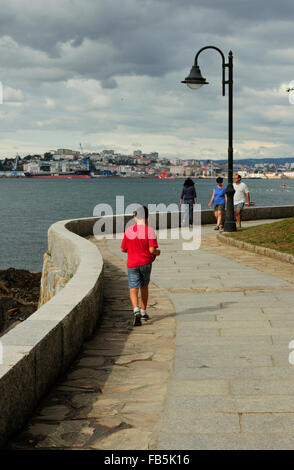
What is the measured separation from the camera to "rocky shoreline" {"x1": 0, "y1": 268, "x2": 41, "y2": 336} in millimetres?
16703

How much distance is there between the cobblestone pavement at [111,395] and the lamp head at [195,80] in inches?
420

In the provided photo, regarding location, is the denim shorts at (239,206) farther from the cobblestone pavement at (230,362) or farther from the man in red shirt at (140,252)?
the man in red shirt at (140,252)

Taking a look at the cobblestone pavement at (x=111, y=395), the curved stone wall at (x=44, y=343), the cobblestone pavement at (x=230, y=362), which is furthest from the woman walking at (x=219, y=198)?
the cobblestone pavement at (x=111, y=395)

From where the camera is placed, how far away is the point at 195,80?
53.0 feet

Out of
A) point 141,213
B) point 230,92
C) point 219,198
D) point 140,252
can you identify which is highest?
point 230,92

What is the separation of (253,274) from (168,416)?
666cm

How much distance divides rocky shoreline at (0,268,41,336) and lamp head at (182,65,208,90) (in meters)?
7.94

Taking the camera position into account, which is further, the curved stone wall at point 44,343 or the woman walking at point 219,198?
the woman walking at point 219,198

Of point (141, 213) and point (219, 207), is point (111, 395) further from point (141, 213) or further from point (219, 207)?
point (219, 207)

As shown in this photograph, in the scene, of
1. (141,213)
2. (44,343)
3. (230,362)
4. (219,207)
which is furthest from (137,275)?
(219,207)

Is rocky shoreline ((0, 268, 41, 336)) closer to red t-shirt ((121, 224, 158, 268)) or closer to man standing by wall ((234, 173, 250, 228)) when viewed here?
man standing by wall ((234, 173, 250, 228))

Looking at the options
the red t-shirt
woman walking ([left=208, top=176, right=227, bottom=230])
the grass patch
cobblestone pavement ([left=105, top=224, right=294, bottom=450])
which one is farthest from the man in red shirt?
woman walking ([left=208, top=176, right=227, bottom=230])

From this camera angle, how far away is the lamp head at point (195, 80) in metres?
16.1

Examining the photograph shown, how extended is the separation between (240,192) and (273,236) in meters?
2.94
